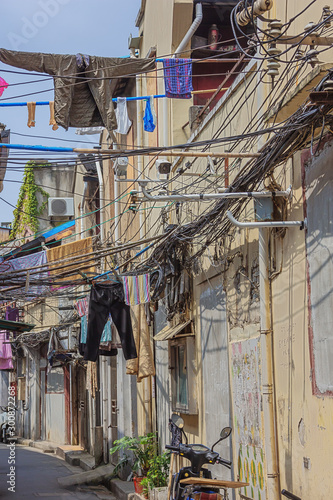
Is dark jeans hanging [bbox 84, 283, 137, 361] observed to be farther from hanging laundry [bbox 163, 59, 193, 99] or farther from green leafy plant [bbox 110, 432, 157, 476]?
hanging laundry [bbox 163, 59, 193, 99]

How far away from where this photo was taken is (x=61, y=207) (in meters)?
32.6

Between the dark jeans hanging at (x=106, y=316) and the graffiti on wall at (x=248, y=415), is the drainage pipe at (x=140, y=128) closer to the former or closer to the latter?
the dark jeans hanging at (x=106, y=316)

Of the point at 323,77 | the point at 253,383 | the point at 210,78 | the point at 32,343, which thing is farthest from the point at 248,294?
the point at 32,343

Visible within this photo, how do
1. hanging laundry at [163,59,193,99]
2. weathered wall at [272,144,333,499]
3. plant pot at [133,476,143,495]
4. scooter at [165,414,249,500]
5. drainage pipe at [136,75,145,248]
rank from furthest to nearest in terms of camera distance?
drainage pipe at [136,75,145,248], plant pot at [133,476,143,495], hanging laundry at [163,59,193,99], scooter at [165,414,249,500], weathered wall at [272,144,333,499]

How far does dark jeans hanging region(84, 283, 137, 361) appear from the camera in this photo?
1328cm

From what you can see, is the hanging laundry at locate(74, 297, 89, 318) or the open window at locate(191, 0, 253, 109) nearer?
the hanging laundry at locate(74, 297, 89, 318)

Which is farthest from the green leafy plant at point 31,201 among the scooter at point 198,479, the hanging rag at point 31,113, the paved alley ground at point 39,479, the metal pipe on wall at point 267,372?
the scooter at point 198,479

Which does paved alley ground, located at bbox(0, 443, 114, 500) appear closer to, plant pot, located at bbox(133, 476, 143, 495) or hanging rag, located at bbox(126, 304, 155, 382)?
plant pot, located at bbox(133, 476, 143, 495)

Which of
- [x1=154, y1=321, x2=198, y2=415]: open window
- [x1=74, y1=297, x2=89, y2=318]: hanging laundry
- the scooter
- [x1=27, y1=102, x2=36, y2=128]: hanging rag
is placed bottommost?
the scooter

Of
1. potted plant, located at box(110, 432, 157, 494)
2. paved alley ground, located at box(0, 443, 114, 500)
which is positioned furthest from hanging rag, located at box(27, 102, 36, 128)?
paved alley ground, located at box(0, 443, 114, 500)

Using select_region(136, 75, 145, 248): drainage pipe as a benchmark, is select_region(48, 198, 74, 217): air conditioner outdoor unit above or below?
above

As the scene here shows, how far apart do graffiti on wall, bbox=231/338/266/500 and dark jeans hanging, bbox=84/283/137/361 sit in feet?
13.4

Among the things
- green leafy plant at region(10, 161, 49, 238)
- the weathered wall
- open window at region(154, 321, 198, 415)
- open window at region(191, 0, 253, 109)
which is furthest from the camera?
green leafy plant at region(10, 161, 49, 238)

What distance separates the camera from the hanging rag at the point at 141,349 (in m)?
13.4
